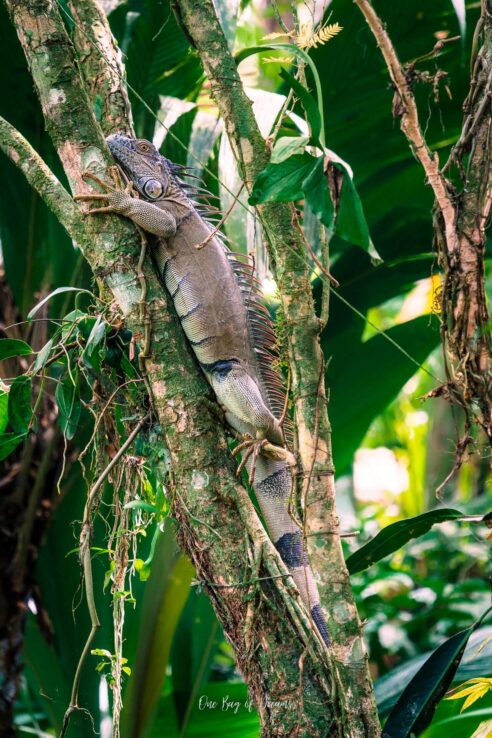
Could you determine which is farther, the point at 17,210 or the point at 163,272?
the point at 17,210

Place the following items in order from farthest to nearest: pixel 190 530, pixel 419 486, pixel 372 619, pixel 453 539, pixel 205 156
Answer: pixel 419 486
pixel 453 539
pixel 372 619
pixel 205 156
pixel 190 530

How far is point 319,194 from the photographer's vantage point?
1634mm

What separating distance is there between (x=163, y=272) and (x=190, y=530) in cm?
127

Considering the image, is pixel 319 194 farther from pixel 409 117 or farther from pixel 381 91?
pixel 381 91

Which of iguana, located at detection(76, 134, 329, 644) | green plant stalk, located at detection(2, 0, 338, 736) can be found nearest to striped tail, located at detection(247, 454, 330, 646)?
iguana, located at detection(76, 134, 329, 644)

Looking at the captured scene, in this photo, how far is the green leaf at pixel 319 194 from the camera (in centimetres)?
161

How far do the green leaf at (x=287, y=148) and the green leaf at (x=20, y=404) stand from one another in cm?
109

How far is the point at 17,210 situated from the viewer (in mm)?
3969

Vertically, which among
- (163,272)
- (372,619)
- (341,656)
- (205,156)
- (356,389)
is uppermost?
(205,156)

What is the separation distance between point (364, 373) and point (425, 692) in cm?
202

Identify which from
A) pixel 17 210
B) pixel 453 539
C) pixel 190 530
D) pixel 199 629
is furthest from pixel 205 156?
pixel 453 539

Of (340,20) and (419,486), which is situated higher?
(340,20)

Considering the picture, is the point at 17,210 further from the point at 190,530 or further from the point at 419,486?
the point at 419,486

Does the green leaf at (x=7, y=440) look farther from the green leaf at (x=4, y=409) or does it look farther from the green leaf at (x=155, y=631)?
the green leaf at (x=155, y=631)
